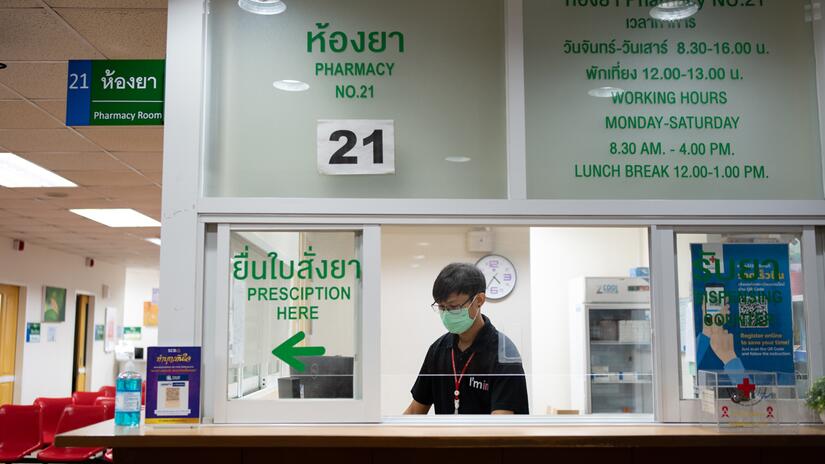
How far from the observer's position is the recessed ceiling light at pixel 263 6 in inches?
135

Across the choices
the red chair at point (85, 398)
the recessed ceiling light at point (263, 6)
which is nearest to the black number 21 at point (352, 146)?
the recessed ceiling light at point (263, 6)

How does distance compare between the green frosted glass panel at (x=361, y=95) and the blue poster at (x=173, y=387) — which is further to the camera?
the green frosted glass panel at (x=361, y=95)

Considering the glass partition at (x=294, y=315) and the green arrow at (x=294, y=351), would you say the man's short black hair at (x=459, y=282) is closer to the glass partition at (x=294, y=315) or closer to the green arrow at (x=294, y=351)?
the glass partition at (x=294, y=315)

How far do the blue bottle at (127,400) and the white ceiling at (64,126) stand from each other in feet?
6.81

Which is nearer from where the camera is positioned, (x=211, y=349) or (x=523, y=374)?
(x=211, y=349)

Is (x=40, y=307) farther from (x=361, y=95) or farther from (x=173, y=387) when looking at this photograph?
(x=361, y=95)

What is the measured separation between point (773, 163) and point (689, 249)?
54 cm

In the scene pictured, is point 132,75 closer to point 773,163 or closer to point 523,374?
point 523,374

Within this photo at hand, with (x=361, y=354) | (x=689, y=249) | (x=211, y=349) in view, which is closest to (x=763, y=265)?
(x=689, y=249)

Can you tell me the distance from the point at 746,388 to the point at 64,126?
531cm

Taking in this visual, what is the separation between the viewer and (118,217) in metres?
10.6

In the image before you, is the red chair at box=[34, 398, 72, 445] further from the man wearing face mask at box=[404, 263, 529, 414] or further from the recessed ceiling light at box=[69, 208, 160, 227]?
the man wearing face mask at box=[404, 263, 529, 414]

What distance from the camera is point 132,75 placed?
3.48 meters

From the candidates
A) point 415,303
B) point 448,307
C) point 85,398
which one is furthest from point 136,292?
point 448,307
